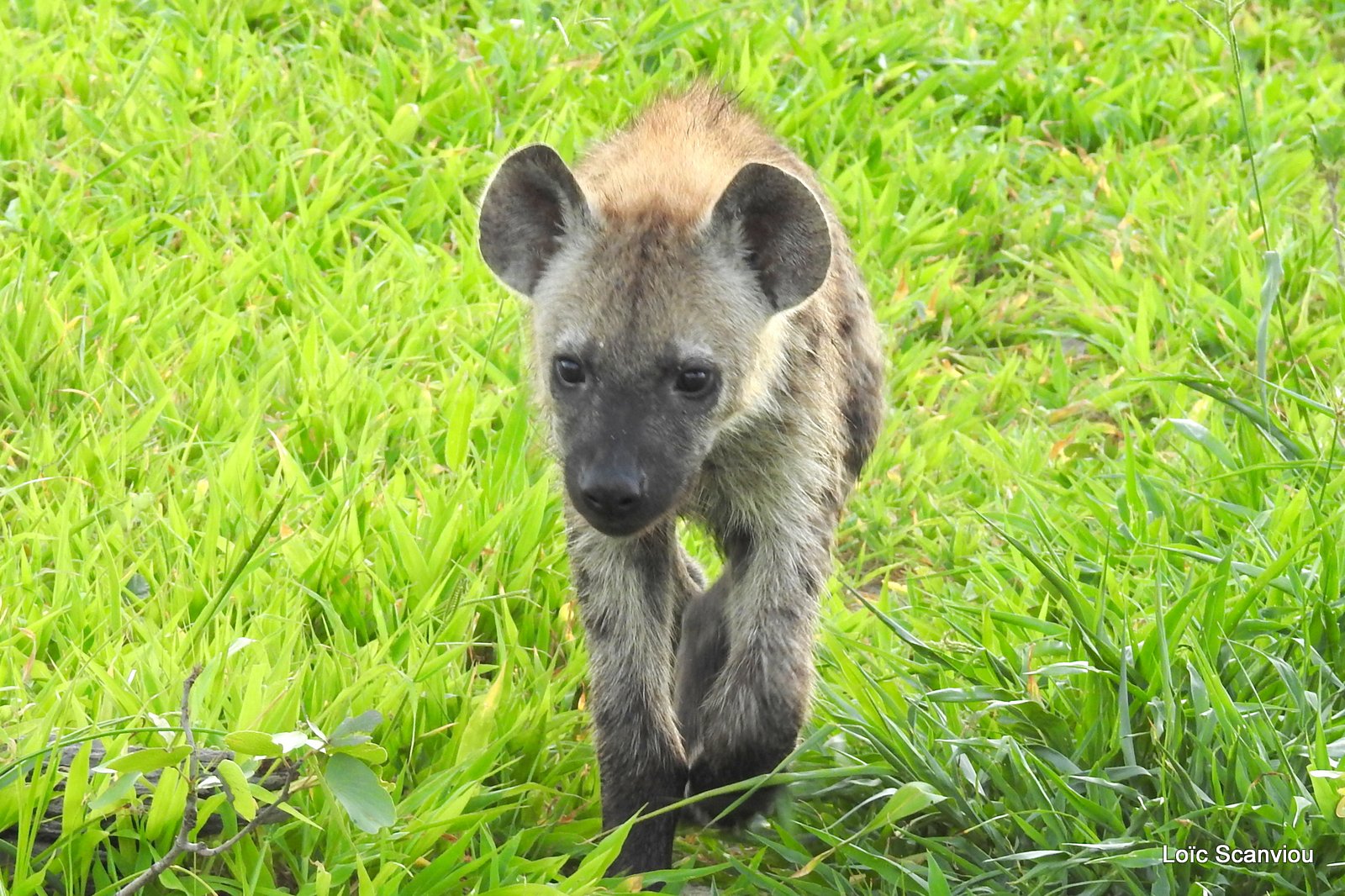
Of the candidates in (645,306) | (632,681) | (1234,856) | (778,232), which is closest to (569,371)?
(645,306)

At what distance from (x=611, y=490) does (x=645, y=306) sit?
439 millimetres

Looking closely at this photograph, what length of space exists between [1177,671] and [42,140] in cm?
434

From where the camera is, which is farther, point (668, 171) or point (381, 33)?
point (381, 33)

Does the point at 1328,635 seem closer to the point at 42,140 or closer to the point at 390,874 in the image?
the point at 390,874

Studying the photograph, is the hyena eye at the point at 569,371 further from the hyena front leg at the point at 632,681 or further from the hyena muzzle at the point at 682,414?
the hyena front leg at the point at 632,681

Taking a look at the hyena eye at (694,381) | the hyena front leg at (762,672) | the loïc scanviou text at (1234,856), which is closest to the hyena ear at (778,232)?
the hyena eye at (694,381)

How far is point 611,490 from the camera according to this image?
130 inches

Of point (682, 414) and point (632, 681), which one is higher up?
point (682, 414)

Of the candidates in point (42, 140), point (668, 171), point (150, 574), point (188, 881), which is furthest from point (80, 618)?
point (42, 140)

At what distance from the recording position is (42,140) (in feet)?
19.3

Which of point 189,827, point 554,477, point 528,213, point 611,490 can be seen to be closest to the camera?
point 189,827

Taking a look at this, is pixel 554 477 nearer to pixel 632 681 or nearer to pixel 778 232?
pixel 632 681

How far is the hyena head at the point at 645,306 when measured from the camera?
3.41m

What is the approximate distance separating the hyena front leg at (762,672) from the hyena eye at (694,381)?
19.0 inches
